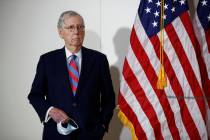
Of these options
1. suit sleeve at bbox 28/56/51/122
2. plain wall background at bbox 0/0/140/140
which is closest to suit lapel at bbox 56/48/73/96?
suit sleeve at bbox 28/56/51/122

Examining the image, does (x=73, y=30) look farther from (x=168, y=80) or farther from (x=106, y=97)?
(x=168, y=80)

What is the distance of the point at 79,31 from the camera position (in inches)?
76.7

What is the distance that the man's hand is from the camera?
187 centimetres

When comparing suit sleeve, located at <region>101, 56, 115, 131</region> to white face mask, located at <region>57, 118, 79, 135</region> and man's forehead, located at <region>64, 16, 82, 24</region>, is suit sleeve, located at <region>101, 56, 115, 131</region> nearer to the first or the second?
white face mask, located at <region>57, 118, 79, 135</region>

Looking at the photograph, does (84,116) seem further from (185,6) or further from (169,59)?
(185,6)

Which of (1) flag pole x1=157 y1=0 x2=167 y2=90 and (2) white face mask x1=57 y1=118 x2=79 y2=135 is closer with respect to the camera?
(2) white face mask x1=57 y1=118 x2=79 y2=135

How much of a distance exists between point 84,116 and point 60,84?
25cm

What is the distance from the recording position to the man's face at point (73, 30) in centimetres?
193

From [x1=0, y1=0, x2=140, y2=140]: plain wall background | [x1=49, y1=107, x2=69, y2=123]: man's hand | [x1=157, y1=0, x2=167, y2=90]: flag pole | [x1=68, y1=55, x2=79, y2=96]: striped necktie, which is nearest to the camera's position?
[x1=49, y1=107, x2=69, y2=123]: man's hand

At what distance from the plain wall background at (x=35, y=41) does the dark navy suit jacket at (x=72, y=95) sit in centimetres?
56

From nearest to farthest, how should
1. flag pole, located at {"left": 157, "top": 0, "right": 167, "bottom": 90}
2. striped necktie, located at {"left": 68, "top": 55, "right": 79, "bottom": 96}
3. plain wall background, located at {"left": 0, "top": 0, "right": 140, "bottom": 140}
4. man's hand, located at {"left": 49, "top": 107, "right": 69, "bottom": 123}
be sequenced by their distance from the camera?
man's hand, located at {"left": 49, "top": 107, "right": 69, "bottom": 123}
striped necktie, located at {"left": 68, "top": 55, "right": 79, "bottom": 96}
flag pole, located at {"left": 157, "top": 0, "right": 167, "bottom": 90}
plain wall background, located at {"left": 0, "top": 0, "right": 140, "bottom": 140}

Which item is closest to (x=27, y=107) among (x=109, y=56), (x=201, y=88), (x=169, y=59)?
(x=109, y=56)

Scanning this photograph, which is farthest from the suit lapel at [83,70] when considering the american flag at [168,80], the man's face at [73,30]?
the american flag at [168,80]

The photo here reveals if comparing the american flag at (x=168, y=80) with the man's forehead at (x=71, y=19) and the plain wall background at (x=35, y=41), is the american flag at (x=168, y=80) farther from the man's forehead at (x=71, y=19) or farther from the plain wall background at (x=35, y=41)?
the man's forehead at (x=71, y=19)
